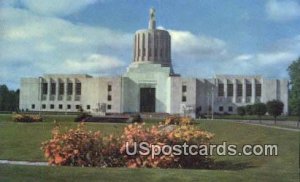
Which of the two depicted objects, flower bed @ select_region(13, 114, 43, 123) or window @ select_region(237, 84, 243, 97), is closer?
flower bed @ select_region(13, 114, 43, 123)

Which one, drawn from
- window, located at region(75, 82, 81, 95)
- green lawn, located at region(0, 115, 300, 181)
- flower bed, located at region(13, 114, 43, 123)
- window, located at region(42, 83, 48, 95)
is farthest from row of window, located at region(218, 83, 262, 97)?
green lawn, located at region(0, 115, 300, 181)

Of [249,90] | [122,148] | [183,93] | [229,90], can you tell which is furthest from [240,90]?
[122,148]

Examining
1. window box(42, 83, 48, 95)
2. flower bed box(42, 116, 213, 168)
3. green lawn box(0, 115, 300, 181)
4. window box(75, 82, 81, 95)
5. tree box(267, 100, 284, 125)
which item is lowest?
green lawn box(0, 115, 300, 181)

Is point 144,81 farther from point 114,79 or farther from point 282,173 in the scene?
point 282,173

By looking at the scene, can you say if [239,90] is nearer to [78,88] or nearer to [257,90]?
[257,90]

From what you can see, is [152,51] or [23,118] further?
[152,51]

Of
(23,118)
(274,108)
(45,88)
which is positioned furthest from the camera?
A: (45,88)

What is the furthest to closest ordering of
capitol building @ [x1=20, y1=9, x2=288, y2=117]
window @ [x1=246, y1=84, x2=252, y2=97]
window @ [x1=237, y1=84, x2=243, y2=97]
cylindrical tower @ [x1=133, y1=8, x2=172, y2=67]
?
window @ [x1=237, y1=84, x2=243, y2=97], window @ [x1=246, y1=84, x2=252, y2=97], capitol building @ [x1=20, y1=9, x2=288, y2=117], cylindrical tower @ [x1=133, y1=8, x2=172, y2=67]

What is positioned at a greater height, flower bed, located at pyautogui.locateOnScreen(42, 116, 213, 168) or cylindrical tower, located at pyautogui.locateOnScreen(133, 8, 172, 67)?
cylindrical tower, located at pyautogui.locateOnScreen(133, 8, 172, 67)

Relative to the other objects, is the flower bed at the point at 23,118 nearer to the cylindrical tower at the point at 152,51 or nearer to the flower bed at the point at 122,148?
the flower bed at the point at 122,148

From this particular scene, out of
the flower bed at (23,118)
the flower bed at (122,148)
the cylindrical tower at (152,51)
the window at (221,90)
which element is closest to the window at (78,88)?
the cylindrical tower at (152,51)

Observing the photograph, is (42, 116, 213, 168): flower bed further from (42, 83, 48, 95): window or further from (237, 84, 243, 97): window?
(237, 84, 243, 97): window

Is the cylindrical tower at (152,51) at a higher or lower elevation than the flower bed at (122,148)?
higher

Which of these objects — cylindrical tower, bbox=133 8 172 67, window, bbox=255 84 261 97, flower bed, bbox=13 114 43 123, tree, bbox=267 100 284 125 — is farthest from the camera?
window, bbox=255 84 261 97
